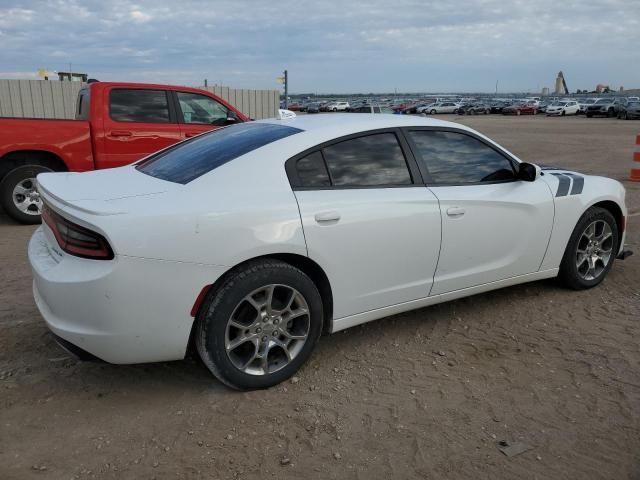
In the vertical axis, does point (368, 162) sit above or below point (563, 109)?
above

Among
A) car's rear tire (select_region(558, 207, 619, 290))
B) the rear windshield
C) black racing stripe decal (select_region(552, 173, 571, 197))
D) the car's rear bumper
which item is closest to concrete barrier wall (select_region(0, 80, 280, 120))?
the rear windshield

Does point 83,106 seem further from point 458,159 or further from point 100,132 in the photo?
point 458,159

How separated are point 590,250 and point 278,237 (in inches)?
120

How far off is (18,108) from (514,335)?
14.3m

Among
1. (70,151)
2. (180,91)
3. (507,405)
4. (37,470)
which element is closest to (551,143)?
(180,91)

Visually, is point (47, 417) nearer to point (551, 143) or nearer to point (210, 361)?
point (210, 361)

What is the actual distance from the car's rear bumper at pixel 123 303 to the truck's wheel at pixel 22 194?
15.0ft

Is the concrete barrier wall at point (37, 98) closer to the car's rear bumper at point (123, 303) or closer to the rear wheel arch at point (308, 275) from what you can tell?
the car's rear bumper at point (123, 303)

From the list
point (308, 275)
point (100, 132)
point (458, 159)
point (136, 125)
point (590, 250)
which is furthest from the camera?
point (136, 125)

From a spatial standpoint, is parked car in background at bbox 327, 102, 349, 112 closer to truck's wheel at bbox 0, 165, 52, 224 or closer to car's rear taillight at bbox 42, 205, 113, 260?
truck's wheel at bbox 0, 165, 52, 224

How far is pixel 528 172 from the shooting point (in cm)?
403

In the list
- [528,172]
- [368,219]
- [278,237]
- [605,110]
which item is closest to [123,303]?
[278,237]

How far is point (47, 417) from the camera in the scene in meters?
2.85

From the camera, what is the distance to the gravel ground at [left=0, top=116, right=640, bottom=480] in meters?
2.54
